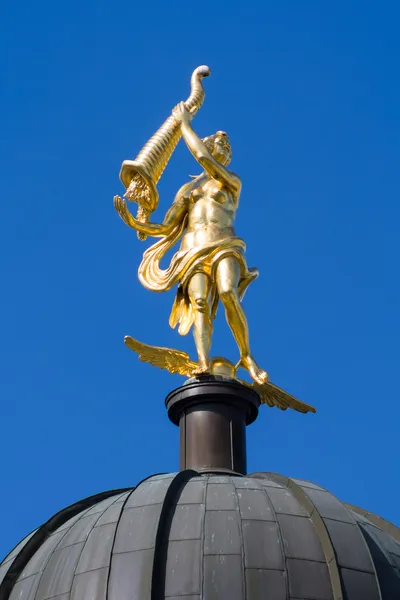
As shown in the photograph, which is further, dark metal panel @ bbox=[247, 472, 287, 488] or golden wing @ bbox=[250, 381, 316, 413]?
golden wing @ bbox=[250, 381, 316, 413]

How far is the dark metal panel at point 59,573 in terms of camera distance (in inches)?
887

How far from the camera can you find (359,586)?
22.2 meters

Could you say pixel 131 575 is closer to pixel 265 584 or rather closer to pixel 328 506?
pixel 265 584

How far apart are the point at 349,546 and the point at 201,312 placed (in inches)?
226

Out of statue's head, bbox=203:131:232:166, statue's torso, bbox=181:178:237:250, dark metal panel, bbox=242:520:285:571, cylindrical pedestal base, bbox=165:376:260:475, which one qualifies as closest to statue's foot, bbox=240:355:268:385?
cylindrical pedestal base, bbox=165:376:260:475

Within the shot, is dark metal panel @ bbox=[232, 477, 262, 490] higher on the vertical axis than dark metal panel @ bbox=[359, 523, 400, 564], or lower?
higher

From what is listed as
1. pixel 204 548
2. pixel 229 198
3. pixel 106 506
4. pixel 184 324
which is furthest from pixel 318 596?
pixel 229 198

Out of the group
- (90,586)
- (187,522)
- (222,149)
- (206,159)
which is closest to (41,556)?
(90,586)

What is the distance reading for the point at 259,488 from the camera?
23.8 metres

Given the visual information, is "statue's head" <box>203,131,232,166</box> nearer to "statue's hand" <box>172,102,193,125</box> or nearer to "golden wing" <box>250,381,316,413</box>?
"statue's hand" <box>172,102,193,125</box>

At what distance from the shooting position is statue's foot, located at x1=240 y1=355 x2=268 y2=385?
26734 millimetres

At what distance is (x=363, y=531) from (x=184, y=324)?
5.61 m

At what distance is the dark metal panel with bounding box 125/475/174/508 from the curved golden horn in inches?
226

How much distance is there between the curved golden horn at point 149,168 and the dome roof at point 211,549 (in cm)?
555
